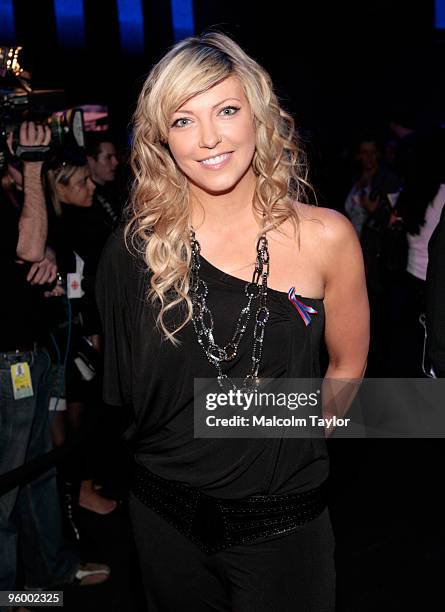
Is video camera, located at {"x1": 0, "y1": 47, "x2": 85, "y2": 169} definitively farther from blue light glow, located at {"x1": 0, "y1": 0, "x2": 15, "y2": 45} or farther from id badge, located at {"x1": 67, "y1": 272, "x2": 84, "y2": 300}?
blue light glow, located at {"x1": 0, "y1": 0, "x2": 15, "y2": 45}

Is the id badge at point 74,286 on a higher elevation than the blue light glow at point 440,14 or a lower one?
lower

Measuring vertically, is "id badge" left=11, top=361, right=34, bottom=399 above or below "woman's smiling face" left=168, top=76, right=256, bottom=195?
below

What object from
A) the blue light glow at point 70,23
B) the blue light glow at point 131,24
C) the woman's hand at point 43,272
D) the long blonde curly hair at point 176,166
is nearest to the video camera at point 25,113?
the woman's hand at point 43,272

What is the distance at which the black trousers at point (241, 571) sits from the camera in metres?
1.71

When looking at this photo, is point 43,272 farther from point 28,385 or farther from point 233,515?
point 233,515

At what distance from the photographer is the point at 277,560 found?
1707 mm

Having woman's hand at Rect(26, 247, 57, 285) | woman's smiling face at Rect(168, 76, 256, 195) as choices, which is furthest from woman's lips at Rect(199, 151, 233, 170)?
woman's hand at Rect(26, 247, 57, 285)

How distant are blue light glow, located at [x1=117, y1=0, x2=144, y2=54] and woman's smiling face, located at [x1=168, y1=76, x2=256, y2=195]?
4.82 meters

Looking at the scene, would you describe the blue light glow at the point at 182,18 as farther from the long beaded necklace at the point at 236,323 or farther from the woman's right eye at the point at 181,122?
the long beaded necklace at the point at 236,323

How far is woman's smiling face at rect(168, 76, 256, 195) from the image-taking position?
5.62 feet

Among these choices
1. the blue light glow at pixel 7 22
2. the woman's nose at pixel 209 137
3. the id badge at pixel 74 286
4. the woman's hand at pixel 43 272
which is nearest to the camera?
the woman's nose at pixel 209 137

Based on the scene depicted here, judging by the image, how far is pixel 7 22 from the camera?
5.32 metres

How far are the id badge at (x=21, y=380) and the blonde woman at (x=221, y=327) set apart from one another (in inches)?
43.3

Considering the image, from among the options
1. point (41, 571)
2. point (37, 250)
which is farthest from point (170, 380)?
point (41, 571)
